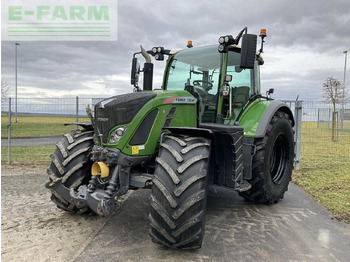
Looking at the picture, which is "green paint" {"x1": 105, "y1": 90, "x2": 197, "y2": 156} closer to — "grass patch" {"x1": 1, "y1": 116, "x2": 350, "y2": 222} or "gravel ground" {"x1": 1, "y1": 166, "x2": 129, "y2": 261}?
"gravel ground" {"x1": 1, "y1": 166, "x2": 129, "y2": 261}

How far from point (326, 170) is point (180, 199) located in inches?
243

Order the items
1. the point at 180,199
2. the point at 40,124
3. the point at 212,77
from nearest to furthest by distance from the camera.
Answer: the point at 180,199 < the point at 212,77 < the point at 40,124

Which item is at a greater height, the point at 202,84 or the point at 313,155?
the point at 202,84

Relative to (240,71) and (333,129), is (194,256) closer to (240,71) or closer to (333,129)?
(240,71)

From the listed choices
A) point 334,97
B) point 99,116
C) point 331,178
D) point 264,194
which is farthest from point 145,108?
point 334,97

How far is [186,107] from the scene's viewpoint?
12.8 ft

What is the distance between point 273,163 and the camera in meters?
5.36

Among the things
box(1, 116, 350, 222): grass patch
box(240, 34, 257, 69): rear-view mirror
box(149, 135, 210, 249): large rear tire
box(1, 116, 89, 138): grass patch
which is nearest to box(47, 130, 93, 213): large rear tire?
box(149, 135, 210, 249): large rear tire

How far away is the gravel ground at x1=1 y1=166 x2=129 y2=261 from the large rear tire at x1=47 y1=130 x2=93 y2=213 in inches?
12.2

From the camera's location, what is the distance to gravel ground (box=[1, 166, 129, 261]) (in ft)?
10.5

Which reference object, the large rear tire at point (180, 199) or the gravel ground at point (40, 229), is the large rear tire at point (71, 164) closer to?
the gravel ground at point (40, 229)

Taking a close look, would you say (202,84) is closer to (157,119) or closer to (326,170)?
(157,119)

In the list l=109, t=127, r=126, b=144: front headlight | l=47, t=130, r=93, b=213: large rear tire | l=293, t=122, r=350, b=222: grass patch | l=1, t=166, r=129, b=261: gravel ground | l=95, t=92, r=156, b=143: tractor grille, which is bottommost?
l=1, t=166, r=129, b=261: gravel ground

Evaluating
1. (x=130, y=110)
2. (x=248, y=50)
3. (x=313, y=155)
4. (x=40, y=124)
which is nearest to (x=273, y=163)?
(x=248, y=50)
